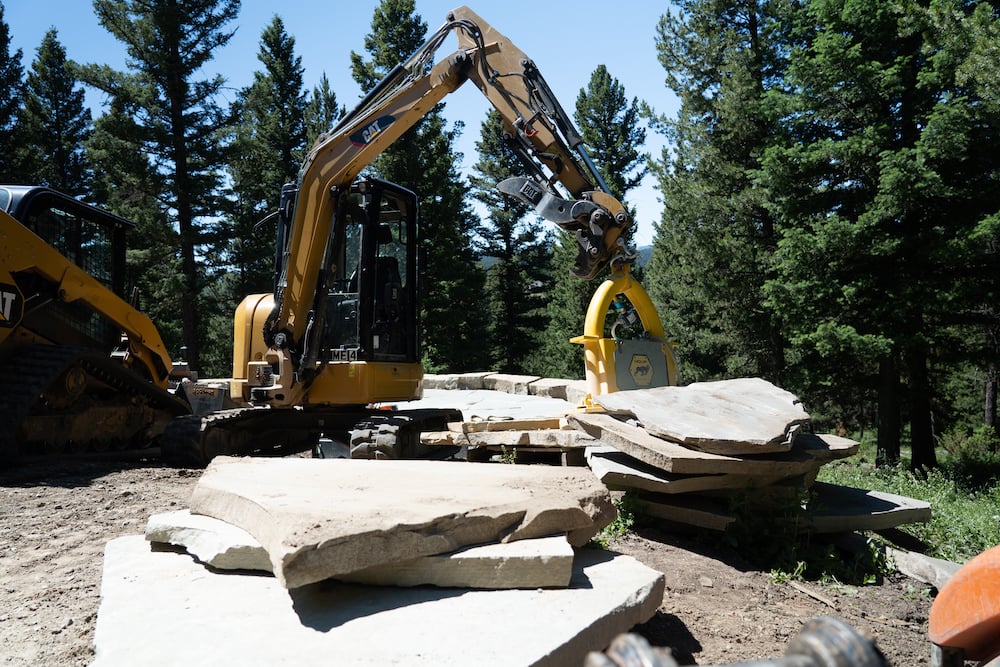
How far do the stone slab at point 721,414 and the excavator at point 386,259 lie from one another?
2.02 metres

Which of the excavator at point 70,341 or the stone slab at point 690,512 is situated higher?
the excavator at point 70,341

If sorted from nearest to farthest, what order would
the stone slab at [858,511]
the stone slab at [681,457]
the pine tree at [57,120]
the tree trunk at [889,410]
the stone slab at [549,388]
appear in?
the stone slab at [681,457], the stone slab at [858,511], the tree trunk at [889,410], the stone slab at [549,388], the pine tree at [57,120]

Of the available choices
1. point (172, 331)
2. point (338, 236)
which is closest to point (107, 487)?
point (338, 236)

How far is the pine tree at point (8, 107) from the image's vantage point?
2778 centimetres

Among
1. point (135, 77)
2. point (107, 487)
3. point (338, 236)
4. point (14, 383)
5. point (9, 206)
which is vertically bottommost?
point (107, 487)

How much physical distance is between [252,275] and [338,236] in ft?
68.4

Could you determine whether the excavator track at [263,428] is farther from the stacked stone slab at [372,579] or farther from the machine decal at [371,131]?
the stacked stone slab at [372,579]

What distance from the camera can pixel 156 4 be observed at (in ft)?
78.2

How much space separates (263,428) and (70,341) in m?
2.65

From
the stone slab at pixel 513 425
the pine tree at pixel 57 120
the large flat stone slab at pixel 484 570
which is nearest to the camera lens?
the large flat stone slab at pixel 484 570

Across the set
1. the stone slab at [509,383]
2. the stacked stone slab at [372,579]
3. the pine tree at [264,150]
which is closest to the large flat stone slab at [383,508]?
the stacked stone slab at [372,579]

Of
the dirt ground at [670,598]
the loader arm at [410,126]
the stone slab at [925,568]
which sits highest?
the loader arm at [410,126]

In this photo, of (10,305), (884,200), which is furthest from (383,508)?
(884,200)

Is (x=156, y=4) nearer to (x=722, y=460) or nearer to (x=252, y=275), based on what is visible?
(x=252, y=275)
